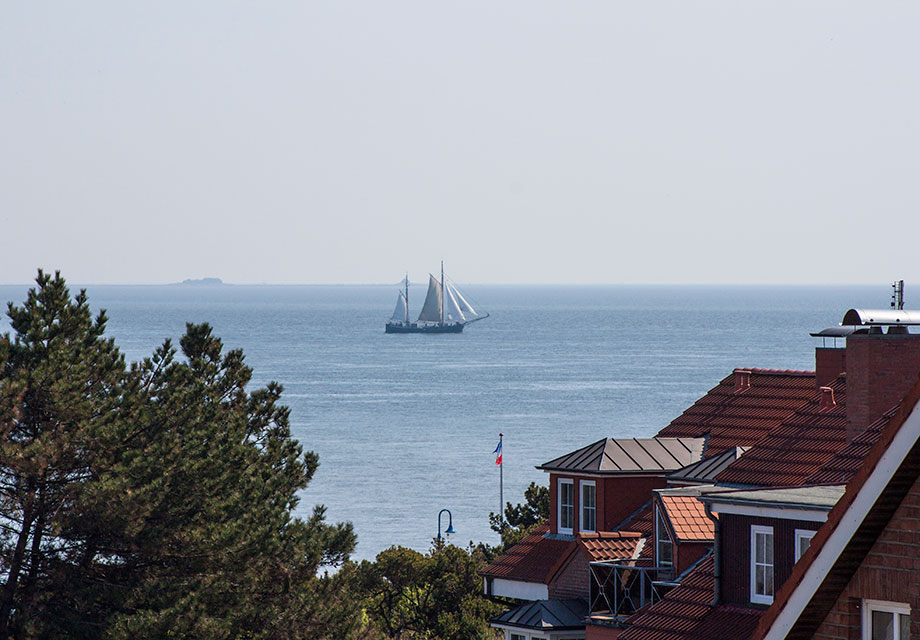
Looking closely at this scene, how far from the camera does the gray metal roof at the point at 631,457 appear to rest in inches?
994

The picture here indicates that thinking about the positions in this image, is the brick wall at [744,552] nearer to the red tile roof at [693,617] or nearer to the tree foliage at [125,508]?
the red tile roof at [693,617]

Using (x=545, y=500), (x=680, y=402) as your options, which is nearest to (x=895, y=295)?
(x=545, y=500)

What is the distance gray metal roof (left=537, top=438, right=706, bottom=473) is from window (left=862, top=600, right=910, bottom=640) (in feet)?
55.3

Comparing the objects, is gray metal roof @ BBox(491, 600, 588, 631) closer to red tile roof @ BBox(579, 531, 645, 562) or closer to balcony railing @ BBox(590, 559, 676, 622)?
balcony railing @ BBox(590, 559, 676, 622)

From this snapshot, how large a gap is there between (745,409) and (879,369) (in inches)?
353

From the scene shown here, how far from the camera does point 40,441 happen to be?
79.4ft

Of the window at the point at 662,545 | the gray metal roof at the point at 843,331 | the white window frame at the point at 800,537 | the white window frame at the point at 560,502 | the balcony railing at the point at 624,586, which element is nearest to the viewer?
the white window frame at the point at 800,537

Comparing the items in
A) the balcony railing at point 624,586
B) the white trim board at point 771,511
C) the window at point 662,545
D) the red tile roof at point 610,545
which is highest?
the white trim board at point 771,511

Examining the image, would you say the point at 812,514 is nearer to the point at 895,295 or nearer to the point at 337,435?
the point at 895,295

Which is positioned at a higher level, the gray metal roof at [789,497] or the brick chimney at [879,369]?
the brick chimney at [879,369]

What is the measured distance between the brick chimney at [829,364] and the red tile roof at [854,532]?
672 inches

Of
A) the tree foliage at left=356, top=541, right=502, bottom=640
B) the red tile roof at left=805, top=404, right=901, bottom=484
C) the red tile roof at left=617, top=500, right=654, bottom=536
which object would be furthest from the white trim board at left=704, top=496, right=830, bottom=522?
the tree foliage at left=356, top=541, right=502, bottom=640

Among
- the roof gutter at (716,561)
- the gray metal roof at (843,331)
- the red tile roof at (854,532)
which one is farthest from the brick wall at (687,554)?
the red tile roof at (854,532)

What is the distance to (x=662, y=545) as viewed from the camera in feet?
70.2
